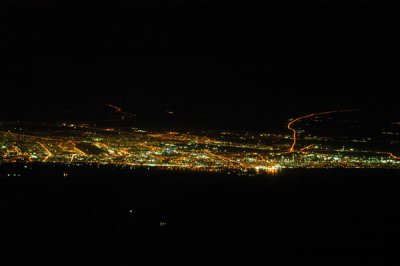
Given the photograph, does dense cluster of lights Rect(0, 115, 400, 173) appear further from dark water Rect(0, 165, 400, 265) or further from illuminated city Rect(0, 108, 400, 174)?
dark water Rect(0, 165, 400, 265)

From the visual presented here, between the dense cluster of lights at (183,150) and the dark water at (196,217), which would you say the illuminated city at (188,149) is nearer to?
the dense cluster of lights at (183,150)

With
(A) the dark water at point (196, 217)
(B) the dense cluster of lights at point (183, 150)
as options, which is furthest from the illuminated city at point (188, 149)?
(A) the dark water at point (196, 217)

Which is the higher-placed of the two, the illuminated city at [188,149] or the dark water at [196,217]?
the illuminated city at [188,149]

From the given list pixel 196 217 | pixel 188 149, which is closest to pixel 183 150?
pixel 188 149

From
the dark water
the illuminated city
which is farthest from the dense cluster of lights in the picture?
the dark water

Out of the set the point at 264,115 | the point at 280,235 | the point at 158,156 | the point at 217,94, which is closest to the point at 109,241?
the point at 280,235
